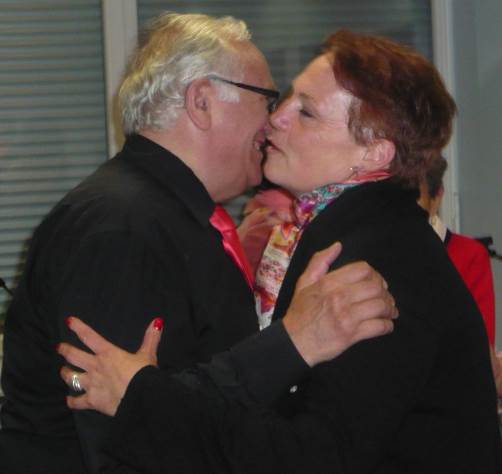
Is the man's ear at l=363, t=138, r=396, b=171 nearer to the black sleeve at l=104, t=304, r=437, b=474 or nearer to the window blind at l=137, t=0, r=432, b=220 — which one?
the black sleeve at l=104, t=304, r=437, b=474

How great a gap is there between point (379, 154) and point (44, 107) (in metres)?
2.46

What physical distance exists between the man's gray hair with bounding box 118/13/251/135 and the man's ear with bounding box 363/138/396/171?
17.7 inches

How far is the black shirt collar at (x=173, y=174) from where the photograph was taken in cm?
171

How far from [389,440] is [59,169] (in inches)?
105

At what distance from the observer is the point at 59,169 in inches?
148

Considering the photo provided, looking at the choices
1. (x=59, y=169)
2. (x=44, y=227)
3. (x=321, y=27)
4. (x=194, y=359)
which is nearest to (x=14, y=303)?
(x=44, y=227)

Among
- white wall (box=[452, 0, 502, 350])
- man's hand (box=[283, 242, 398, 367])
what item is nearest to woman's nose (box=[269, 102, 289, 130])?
man's hand (box=[283, 242, 398, 367])

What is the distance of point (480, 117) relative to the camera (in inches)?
145

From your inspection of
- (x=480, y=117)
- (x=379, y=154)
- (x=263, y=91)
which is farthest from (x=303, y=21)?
(x=379, y=154)

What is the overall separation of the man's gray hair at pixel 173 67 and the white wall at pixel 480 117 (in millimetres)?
1939

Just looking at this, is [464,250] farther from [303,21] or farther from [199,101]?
[303,21]

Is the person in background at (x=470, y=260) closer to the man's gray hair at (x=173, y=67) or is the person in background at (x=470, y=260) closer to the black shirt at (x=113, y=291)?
the man's gray hair at (x=173, y=67)

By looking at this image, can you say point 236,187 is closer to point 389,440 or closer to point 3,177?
point 389,440

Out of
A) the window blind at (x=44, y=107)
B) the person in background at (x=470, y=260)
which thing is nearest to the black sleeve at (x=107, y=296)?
the person in background at (x=470, y=260)
